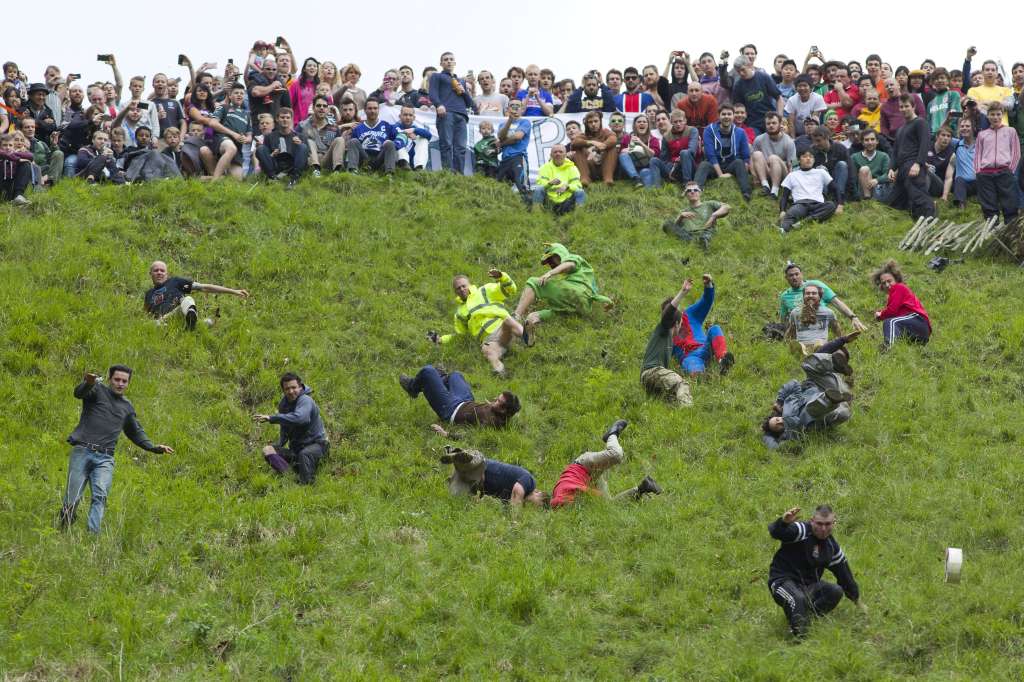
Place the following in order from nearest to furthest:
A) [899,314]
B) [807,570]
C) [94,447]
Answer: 1. [807,570]
2. [94,447]
3. [899,314]

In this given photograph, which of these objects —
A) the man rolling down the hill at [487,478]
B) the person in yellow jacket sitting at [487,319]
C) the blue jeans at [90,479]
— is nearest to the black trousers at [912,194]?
the person in yellow jacket sitting at [487,319]

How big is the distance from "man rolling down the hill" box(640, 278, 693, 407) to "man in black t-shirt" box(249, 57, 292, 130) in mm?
10437

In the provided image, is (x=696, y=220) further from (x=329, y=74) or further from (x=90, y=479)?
(x=90, y=479)

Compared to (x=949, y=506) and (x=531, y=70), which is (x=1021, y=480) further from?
A: (x=531, y=70)

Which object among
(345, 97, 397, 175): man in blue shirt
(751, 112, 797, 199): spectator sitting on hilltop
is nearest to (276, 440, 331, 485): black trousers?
(345, 97, 397, 175): man in blue shirt

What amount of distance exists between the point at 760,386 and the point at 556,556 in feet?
17.1

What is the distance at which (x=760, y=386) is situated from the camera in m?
17.6

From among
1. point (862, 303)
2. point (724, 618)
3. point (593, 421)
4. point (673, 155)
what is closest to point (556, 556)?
point (724, 618)

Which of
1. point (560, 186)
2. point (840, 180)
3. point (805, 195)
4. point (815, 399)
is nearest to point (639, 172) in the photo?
point (560, 186)

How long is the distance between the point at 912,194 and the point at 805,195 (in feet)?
6.26

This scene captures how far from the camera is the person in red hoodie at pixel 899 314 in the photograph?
1856 centimetres

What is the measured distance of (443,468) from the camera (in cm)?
1584

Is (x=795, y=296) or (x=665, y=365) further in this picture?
(x=795, y=296)

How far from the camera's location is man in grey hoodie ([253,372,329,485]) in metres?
15.3
